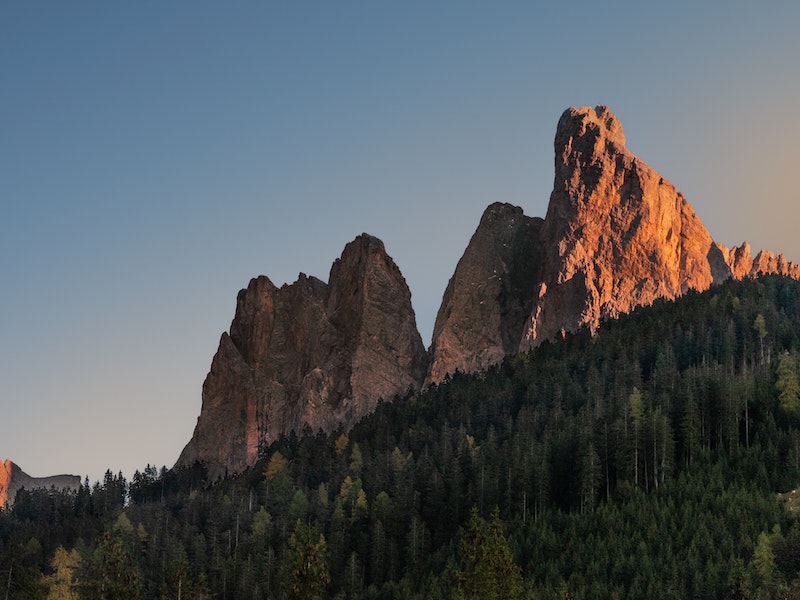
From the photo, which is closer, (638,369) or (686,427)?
(686,427)

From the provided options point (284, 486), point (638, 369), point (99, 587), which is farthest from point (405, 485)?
point (99, 587)

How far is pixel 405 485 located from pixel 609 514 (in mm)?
35684

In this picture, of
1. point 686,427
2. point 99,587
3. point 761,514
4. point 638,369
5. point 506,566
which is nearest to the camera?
point 506,566

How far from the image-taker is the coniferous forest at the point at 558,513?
118125 mm

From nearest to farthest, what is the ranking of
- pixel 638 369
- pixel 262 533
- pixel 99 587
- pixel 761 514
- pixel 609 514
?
pixel 99 587
pixel 761 514
pixel 609 514
pixel 262 533
pixel 638 369

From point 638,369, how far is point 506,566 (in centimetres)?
10251

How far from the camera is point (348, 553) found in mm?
154500

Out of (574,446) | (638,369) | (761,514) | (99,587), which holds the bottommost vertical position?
(99,587)

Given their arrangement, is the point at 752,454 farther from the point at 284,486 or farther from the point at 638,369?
the point at 284,486

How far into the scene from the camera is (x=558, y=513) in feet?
477

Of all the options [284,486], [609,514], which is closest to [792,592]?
[609,514]

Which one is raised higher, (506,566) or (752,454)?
(752,454)

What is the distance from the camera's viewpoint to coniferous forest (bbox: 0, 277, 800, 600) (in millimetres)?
118125

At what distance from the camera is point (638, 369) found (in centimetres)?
19112
